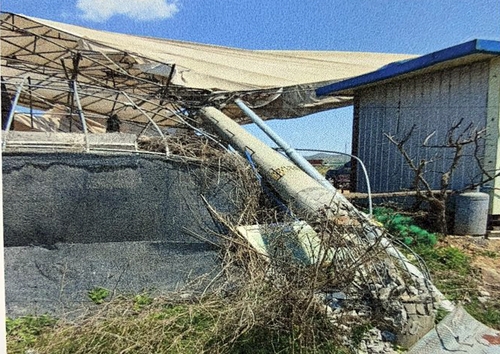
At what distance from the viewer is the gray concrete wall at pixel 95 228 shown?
11.4ft

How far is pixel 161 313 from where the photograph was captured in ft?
10.3

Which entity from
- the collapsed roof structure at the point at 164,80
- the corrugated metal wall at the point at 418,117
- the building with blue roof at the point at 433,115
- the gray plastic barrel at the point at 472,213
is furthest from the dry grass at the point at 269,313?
the corrugated metal wall at the point at 418,117

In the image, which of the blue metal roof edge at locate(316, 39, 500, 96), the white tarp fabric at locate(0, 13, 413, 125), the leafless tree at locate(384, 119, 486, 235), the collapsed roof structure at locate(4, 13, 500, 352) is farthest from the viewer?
the white tarp fabric at locate(0, 13, 413, 125)

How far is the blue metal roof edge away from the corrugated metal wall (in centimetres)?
40

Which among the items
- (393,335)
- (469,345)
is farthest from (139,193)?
(469,345)

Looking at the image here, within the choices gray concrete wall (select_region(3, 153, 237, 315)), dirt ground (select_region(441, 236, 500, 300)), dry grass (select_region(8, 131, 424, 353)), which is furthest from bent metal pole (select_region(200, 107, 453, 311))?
gray concrete wall (select_region(3, 153, 237, 315))

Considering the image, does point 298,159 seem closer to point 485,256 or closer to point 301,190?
point 301,190

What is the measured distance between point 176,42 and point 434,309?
29.6ft

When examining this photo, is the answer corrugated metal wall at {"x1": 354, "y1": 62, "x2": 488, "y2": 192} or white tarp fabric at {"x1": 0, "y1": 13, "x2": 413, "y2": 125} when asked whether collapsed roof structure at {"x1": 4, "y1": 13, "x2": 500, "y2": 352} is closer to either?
white tarp fabric at {"x1": 0, "y1": 13, "x2": 413, "y2": 125}

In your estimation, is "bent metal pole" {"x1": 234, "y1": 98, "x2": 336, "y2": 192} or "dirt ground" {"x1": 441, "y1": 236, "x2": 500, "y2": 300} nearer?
"dirt ground" {"x1": 441, "y1": 236, "x2": 500, "y2": 300}

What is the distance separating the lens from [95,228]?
3.76m

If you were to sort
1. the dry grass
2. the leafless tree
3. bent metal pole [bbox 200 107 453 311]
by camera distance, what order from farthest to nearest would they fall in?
the leafless tree → bent metal pole [bbox 200 107 453 311] → the dry grass

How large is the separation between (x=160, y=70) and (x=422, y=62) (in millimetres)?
4127

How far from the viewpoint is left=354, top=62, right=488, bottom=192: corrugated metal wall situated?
5.47 meters
